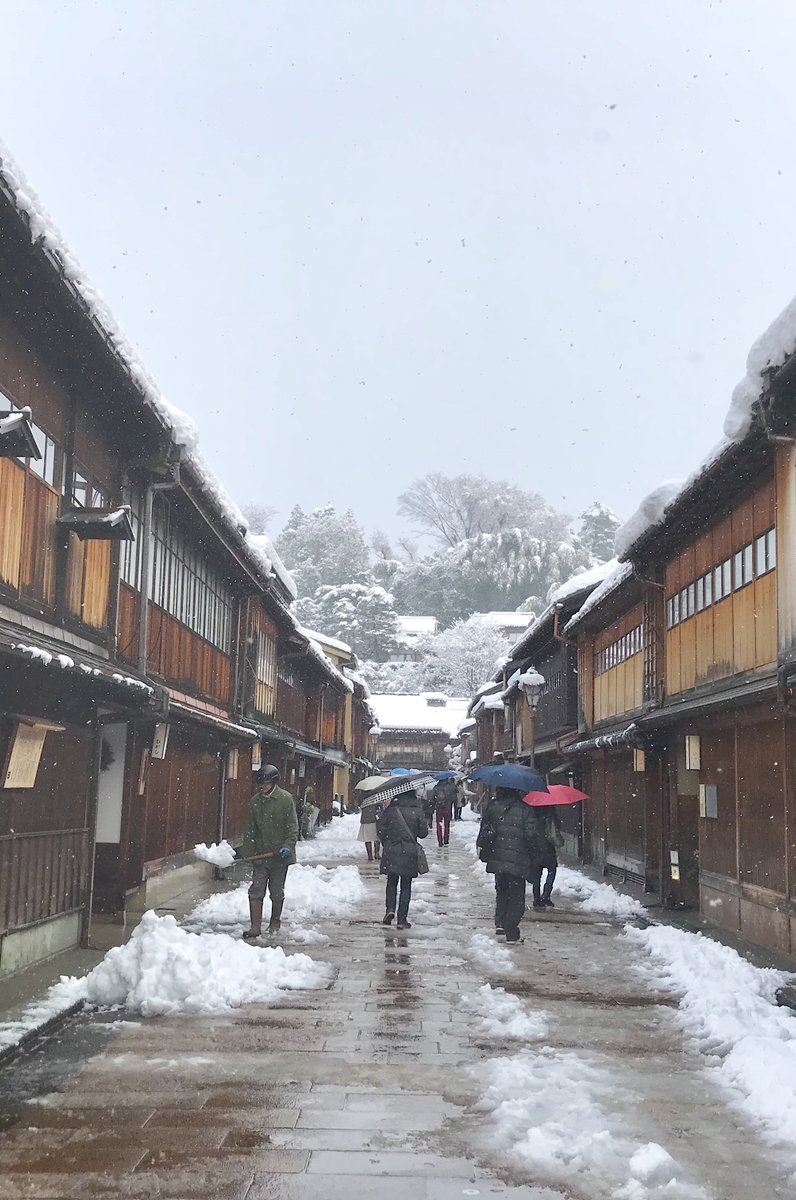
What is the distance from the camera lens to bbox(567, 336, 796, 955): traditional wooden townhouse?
1196 centimetres

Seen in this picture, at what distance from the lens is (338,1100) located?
6668 mm

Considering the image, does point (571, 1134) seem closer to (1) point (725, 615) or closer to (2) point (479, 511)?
(1) point (725, 615)

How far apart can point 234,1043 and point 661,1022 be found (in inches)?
143

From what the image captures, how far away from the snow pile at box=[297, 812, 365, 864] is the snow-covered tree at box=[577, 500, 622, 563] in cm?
6537

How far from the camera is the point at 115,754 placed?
13883 mm

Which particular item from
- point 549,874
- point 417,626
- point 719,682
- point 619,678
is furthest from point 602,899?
point 417,626

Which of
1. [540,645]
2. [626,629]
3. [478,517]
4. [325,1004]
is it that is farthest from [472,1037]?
[478,517]

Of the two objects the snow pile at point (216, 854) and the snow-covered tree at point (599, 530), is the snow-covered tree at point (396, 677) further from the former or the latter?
the snow pile at point (216, 854)

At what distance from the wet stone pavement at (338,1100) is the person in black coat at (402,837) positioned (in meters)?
2.92

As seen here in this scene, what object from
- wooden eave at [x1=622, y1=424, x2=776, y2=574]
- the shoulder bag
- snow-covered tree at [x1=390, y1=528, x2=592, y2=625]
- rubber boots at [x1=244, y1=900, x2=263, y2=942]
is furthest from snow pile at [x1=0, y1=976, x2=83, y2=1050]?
snow-covered tree at [x1=390, y1=528, x2=592, y2=625]

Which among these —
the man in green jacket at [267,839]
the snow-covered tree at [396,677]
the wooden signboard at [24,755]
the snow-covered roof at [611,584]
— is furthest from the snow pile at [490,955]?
the snow-covered tree at [396,677]

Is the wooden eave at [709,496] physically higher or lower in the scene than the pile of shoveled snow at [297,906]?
higher

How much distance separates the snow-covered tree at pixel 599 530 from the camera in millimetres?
101562

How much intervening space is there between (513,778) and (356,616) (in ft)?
240
